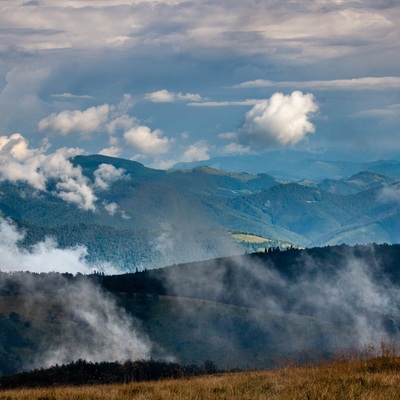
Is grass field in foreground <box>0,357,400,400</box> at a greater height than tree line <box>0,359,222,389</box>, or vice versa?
grass field in foreground <box>0,357,400,400</box>

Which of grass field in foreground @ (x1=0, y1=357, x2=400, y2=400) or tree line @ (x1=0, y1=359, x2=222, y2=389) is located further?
tree line @ (x1=0, y1=359, x2=222, y2=389)

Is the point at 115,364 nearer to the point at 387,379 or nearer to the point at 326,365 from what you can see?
the point at 326,365

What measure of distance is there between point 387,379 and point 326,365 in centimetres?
470

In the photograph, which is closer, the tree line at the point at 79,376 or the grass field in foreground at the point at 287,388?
the grass field in foreground at the point at 287,388

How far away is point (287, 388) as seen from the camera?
18.7 metres

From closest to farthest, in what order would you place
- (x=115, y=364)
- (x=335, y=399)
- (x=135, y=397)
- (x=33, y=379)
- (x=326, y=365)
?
(x=335, y=399), (x=135, y=397), (x=326, y=365), (x=33, y=379), (x=115, y=364)

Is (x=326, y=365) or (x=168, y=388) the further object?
(x=326, y=365)

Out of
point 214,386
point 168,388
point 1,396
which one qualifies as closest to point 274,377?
point 214,386

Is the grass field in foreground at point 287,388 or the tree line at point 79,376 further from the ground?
the grass field in foreground at point 287,388

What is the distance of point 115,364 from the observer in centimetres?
6444

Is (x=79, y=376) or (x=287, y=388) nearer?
(x=287, y=388)

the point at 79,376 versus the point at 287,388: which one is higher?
the point at 287,388

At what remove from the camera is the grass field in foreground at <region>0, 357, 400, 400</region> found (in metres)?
17.3

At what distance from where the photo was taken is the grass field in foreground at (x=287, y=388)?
1734cm
